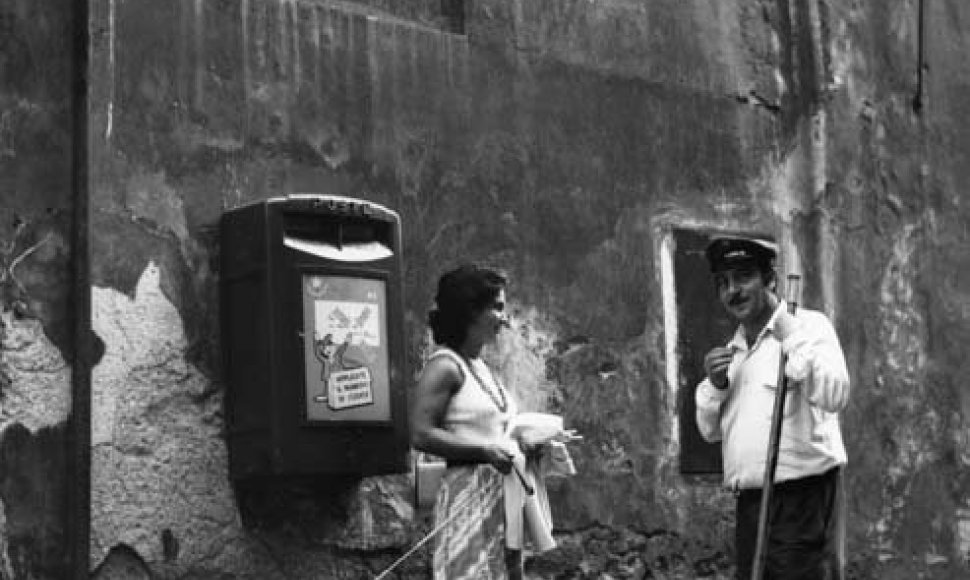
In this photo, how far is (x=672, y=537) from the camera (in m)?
7.52

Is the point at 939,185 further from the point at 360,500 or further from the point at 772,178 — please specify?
the point at 360,500

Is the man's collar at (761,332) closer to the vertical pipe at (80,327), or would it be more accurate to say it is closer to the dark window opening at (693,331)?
the dark window opening at (693,331)

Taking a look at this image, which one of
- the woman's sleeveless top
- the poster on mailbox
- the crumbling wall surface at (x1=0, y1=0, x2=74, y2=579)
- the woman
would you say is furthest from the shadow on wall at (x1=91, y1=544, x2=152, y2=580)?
the woman's sleeveless top

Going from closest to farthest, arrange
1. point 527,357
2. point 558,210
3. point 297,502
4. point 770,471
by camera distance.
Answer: point 770,471 → point 297,502 → point 527,357 → point 558,210

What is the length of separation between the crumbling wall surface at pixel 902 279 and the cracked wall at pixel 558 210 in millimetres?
15

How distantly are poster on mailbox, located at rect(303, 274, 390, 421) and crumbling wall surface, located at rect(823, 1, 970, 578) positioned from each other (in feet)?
9.81

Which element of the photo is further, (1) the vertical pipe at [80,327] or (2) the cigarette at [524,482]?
(2) the cigarette at [524,482]

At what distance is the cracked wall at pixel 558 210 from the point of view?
19.3 ft

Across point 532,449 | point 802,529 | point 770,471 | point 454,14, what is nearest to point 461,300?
point 532,449

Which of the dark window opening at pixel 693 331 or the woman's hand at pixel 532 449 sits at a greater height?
the dark window opening at pixel 693 331

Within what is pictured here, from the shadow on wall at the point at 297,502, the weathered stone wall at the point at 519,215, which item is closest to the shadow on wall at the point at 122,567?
the weathered stone wall at the point at 519,215

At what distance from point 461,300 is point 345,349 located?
42cm

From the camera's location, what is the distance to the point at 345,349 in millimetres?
5918

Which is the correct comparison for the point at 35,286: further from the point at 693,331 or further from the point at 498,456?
the point at 693,331
